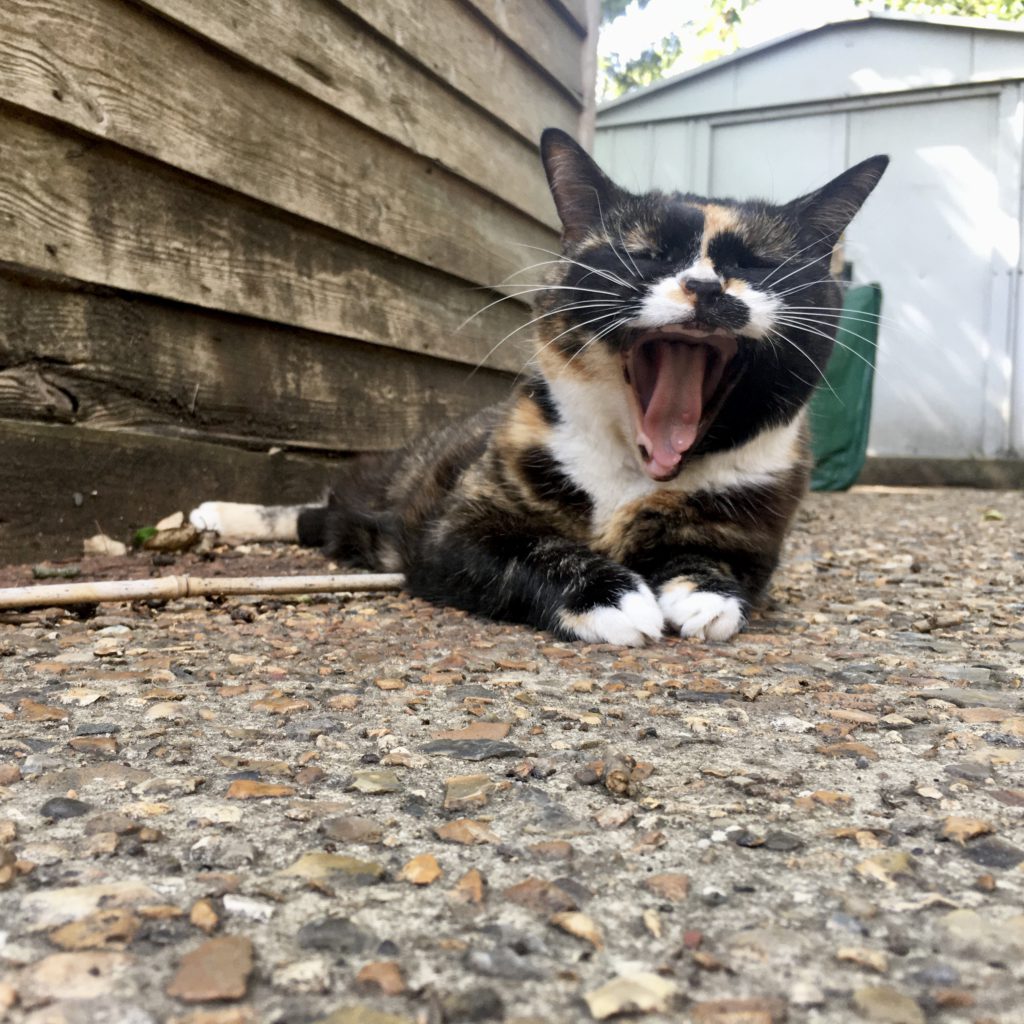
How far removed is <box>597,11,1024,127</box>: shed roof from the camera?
28.4ft

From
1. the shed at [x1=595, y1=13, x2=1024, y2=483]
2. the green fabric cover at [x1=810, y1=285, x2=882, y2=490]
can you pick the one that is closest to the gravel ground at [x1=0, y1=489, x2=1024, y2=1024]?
the green fabric cover at [x1=810, y1=285, x2=882, y2=490]

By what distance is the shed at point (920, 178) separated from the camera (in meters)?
8.73

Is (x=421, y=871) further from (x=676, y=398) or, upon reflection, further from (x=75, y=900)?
(x=676, y=398)

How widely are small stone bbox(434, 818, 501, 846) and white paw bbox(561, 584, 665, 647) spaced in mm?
1045

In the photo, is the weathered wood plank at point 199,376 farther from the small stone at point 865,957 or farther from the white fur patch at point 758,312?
the small stone at point 865,957

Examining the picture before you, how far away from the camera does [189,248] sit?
3.08 metres

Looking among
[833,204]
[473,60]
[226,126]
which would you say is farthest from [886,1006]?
[473,60]

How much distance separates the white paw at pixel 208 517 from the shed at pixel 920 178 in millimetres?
7198

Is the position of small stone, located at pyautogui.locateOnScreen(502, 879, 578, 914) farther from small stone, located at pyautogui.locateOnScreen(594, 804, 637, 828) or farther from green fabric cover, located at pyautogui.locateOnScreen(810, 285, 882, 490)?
green fabric cover, located at pyautogui.locateOnScreen(810, 285, 882, 490)

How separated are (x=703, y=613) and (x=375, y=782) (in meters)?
1.17

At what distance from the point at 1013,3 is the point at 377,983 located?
16781mm

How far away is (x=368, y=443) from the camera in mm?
4125

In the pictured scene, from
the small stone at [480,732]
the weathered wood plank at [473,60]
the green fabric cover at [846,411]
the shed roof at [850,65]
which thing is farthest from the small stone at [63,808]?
the shed roof at [850,65]

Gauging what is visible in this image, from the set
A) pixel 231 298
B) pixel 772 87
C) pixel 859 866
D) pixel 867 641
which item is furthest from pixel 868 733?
pixel 772 87
